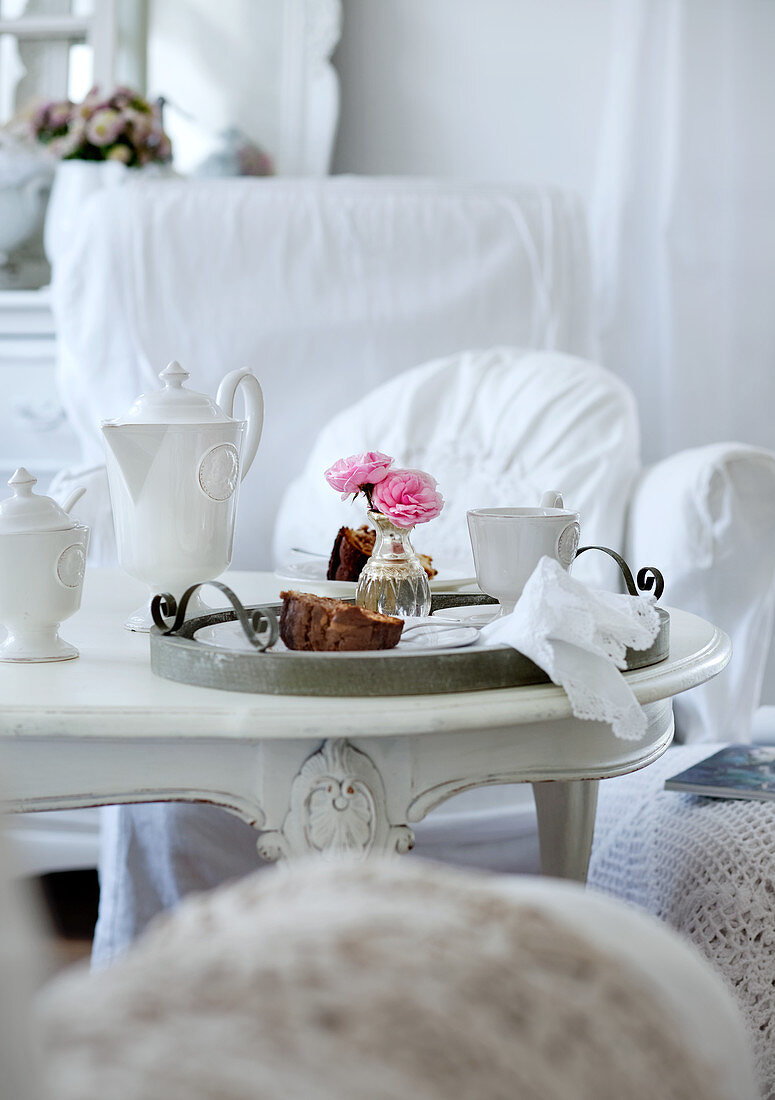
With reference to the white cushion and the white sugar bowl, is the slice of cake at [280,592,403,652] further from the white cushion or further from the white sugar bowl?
the white cushion

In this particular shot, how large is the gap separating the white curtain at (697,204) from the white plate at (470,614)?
1.43 meters

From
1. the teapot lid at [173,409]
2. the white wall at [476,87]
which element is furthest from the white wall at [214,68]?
the teapot lid at [173,409]

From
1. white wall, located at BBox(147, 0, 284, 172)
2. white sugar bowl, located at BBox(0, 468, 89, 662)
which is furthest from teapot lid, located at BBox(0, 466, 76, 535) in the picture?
white wall, located at BBox(147, 0, 284, 172)

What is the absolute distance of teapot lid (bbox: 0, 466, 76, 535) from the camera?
0.86m

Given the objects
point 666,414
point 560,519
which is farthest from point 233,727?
point 666,414

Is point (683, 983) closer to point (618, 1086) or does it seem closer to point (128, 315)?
point (618, 1086)

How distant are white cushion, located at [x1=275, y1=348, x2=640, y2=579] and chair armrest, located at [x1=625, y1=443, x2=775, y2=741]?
0.55 ft

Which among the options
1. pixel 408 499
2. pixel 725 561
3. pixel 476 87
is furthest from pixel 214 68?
pixel 408 499

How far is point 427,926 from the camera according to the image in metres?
0.31

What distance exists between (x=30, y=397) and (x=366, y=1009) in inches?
85.8

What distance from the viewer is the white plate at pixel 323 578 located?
1.07 m

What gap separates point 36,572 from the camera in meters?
0.87

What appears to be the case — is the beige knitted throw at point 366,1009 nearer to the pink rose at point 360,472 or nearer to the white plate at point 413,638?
the white plate at point 413,638

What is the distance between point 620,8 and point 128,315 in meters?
1.16
